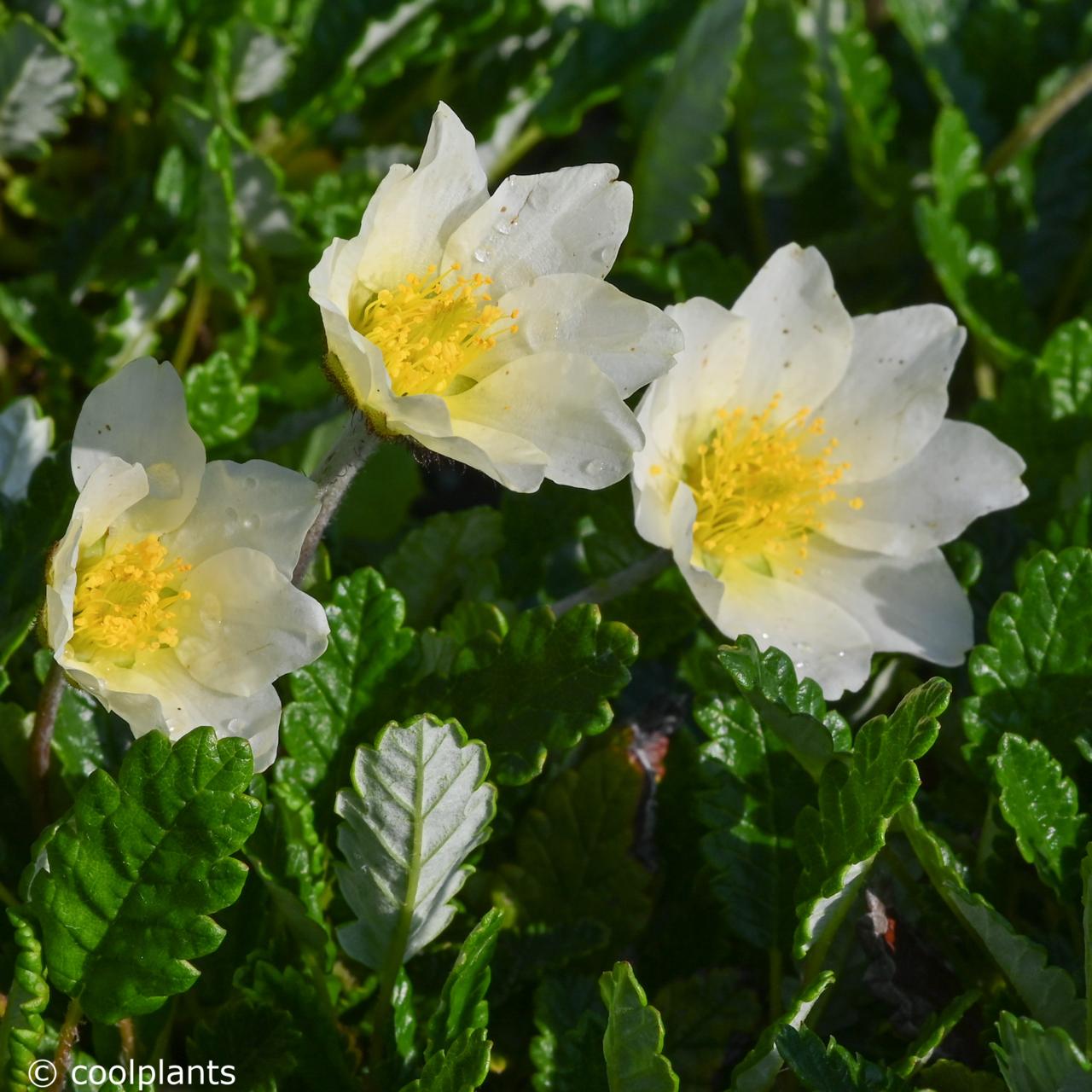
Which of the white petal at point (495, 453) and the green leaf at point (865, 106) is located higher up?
the white petal at point (495, 453)

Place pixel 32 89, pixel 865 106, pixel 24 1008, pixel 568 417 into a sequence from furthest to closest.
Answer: pixel 865 106
pixel 32 89
pixel 568 417
pixel 24 1008

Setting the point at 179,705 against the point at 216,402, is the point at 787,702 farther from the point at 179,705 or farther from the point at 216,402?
the point at 216,402

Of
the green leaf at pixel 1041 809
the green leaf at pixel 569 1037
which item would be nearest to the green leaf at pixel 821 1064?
the green leaf at pixel 569 1037

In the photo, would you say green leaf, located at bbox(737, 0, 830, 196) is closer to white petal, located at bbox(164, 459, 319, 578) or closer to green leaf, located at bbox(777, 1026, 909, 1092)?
white petal, located at bbox(164, 459, 319, 578)

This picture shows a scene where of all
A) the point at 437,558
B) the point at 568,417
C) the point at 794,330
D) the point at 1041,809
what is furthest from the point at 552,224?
the point at 1041,809

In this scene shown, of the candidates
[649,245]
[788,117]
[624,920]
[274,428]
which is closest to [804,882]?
[624,920]

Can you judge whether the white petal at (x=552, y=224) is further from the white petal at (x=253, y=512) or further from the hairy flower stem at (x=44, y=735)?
the hairy flower stem at (x=44, y=735)
